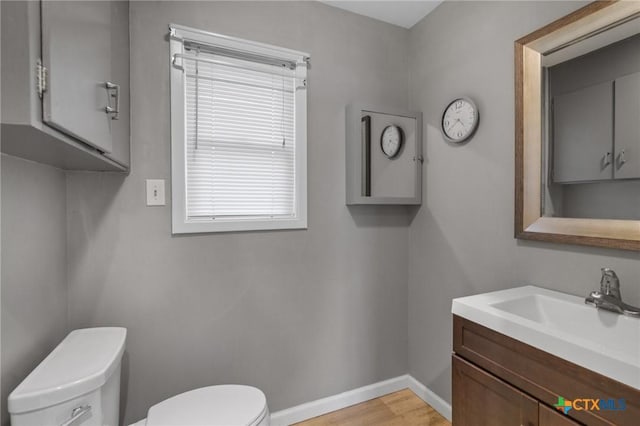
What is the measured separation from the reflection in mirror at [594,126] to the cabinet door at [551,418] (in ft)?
2.47

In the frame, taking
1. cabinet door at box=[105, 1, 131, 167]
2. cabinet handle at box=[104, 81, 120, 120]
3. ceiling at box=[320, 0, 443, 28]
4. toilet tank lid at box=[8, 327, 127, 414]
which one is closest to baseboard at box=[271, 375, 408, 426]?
toilet tank lid at box=[8, 327, 127, 414]

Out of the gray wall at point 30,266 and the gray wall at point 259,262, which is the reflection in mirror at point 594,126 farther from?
the gray wall at point 30,266

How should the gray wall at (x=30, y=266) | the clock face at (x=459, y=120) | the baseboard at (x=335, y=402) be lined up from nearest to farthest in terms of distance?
the gray wall at (x=30, y=266) → the clock face at (x=459, y=120) → the baseboard at (x=335, y=402)

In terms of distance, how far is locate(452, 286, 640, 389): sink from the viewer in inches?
31.4

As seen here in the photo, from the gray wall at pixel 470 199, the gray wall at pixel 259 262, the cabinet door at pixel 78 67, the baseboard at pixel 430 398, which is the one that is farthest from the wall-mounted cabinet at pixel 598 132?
the cabinet door at pixel 78 67

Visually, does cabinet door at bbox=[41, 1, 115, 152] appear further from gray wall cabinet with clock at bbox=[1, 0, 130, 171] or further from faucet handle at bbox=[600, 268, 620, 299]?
faucet handle at bbox=[600, 268, 620, 299]

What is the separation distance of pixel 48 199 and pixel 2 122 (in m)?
0.79

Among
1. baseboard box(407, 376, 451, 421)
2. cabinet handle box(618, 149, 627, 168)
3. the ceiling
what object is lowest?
baseboard box(407, 376, 451, 421)

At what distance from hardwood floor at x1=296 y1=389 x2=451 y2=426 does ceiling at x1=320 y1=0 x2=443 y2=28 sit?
8.41ft

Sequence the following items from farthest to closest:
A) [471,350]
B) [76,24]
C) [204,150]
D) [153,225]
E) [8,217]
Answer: [204,150] < [153,225] < [471,350] < [8,217] < [76,24]

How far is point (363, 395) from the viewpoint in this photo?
6.56ft

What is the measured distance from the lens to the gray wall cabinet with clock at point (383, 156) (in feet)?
6.14

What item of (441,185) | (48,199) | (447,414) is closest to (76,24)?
(48,199)

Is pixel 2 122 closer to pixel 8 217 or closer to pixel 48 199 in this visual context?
pixel 8 217
